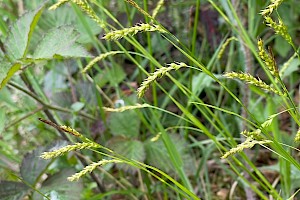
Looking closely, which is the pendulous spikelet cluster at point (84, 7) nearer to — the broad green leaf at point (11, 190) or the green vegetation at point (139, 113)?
the green vegetation at point (139, 113)

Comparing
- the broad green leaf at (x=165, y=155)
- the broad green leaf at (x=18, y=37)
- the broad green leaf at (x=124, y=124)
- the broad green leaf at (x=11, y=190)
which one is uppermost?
the broad green leaf at (x=18, y=37)

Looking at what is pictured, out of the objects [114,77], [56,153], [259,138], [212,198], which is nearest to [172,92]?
[114,77]

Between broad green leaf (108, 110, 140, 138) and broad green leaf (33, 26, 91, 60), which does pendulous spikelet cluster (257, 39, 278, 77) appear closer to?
broad green leaf (33, 26, 91, 60)

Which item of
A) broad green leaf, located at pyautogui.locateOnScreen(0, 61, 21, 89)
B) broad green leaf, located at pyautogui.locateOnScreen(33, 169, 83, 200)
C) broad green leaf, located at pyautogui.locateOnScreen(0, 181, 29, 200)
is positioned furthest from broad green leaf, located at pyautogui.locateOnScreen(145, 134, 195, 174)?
broad green leaf, located at pyautogui.locateOnScreen(0, 61, 21, 89)

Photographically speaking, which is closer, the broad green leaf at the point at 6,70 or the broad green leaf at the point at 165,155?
the broad green leaf at the point at 6,70

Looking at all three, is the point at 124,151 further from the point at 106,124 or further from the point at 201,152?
the point at 201,152

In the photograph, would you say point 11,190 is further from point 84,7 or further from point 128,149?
point 84,7

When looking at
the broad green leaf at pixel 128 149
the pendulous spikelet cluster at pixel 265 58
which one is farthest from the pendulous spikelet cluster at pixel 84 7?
the broad green leaf at pixel 128 149
